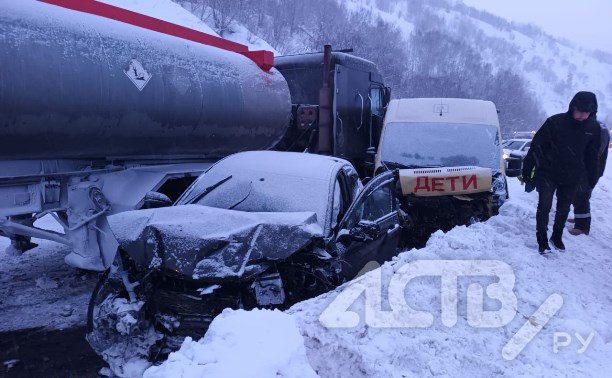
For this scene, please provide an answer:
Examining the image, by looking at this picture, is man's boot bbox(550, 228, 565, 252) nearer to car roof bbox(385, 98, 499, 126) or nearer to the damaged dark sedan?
car roof bbox(385, 98, 499, 126)

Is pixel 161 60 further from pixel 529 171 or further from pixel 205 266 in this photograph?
pixel 529 171

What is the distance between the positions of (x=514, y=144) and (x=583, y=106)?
2073 centimetres

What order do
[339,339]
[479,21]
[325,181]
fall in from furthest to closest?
[479,21], [325,181], [339,339]

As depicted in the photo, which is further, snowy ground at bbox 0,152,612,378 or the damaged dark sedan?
the damaged dark sedan

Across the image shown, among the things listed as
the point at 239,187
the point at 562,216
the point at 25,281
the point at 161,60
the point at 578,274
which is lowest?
the point at 25,281

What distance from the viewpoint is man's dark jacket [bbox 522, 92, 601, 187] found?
211 inches

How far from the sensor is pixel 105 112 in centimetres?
471

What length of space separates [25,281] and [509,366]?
5.36m

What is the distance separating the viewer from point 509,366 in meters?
3.06

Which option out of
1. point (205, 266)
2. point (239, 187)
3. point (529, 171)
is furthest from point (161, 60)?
point (529, 171)

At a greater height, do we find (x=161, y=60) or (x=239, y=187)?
(x=161, y=60)

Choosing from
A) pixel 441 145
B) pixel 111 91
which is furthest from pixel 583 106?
pixel 111 91

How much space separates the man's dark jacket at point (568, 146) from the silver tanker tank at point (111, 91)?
12.4 feet

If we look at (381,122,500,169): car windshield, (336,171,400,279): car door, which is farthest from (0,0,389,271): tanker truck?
(381,122,500,169): car windshield
